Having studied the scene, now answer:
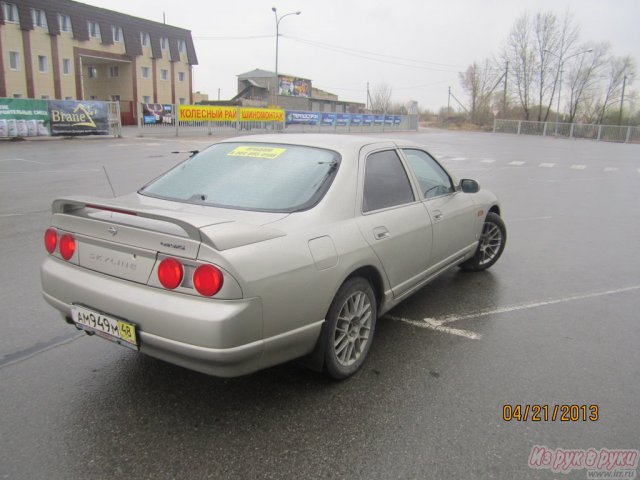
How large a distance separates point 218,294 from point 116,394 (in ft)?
3.77

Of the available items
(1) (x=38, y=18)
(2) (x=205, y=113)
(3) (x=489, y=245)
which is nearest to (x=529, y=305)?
(3) (x=489, y=245)

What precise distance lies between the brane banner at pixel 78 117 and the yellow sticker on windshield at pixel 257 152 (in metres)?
24.4

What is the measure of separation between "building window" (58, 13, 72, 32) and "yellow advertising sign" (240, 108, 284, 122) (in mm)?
21921

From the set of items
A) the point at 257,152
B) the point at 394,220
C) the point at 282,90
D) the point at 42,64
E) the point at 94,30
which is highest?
the point at 94,30

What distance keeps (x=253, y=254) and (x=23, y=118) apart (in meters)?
25.4

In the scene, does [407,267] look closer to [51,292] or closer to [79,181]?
[51,292]

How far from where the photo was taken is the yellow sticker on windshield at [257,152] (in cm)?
369

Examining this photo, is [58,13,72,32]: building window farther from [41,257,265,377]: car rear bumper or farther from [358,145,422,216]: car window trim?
[41,257,265,377]: car rear bumper

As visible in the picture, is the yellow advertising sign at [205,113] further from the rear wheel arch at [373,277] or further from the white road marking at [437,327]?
the rear wheel arch at [373,277]

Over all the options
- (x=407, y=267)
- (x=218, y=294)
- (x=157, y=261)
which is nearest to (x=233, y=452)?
(x=218, y=294)

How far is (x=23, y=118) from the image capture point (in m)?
23.4

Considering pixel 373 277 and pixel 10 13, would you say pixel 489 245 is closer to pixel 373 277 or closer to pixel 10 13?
pixel 373 277

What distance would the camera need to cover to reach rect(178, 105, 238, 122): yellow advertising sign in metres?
31.1

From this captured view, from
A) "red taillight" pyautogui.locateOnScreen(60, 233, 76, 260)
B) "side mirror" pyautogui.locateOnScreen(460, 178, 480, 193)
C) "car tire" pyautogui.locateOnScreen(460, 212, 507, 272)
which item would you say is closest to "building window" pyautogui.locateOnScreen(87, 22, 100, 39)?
"car tire" pyautogui.locateOnScreen(460, 212, 507, 272)
